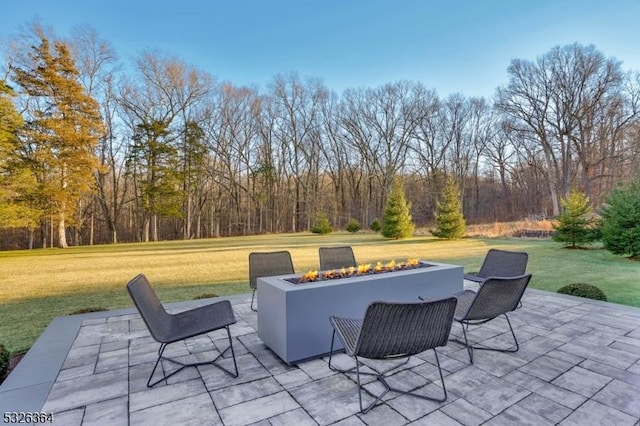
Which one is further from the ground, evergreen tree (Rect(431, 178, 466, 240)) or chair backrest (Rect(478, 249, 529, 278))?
evergreen tree (Rect(431, 178, 466, 240))

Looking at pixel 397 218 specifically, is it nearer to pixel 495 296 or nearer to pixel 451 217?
pixel 451 217

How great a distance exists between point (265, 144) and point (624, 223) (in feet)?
67.6

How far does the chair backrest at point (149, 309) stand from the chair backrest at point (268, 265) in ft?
4.54

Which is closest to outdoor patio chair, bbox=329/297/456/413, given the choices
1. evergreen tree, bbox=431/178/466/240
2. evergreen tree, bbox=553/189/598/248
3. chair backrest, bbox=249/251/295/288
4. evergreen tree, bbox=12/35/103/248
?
chair backrest, bbox=249/251/295/288

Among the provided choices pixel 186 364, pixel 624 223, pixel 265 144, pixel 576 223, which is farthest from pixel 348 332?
pixel 265 144

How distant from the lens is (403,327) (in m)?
1.86

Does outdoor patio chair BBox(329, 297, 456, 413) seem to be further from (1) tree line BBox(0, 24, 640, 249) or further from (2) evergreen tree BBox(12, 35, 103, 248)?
(2) evergreen tree BBox(12, 35, 103, 248)

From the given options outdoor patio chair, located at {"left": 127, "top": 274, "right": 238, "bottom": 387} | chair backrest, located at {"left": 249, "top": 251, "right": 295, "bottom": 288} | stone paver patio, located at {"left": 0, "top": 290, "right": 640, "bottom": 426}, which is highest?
chair backrest, located at {"left": 249, "top": 251, "right": 295, "bottom": 288}

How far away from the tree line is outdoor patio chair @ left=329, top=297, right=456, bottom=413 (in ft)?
46.2

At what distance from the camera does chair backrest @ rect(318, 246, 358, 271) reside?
13.8ft

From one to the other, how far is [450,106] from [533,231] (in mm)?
14365

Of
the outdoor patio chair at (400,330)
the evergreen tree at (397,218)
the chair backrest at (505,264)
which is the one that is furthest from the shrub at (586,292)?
the evergreen tree at (397,218)

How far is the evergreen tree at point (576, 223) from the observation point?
9711mm

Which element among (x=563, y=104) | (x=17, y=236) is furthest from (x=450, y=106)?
(x=17, y=236)
